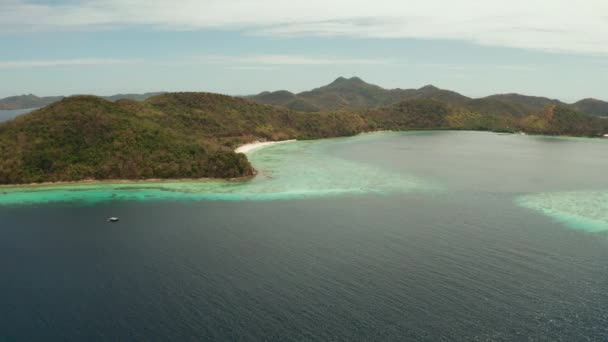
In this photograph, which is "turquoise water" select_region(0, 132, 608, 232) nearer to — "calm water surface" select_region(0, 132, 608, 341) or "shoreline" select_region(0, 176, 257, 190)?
"calm water surface" select_region(0, 132, 608, 341)

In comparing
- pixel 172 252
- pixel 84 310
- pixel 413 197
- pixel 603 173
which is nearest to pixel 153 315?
pixel 84 310

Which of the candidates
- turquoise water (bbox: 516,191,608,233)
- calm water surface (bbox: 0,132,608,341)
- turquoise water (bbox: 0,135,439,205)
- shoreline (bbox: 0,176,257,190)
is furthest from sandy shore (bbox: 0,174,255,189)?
turquoise water (bbox: 516,191,608,233)

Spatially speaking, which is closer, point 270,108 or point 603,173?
point 603,173

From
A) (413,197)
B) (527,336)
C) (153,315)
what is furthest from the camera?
(413,197)

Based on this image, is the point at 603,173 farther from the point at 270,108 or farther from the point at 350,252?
the point at 270,108

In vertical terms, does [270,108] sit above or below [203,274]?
above

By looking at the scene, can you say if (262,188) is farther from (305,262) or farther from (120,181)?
(305,262)

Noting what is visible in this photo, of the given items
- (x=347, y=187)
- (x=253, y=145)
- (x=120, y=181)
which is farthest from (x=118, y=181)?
(x=253, y=145)
